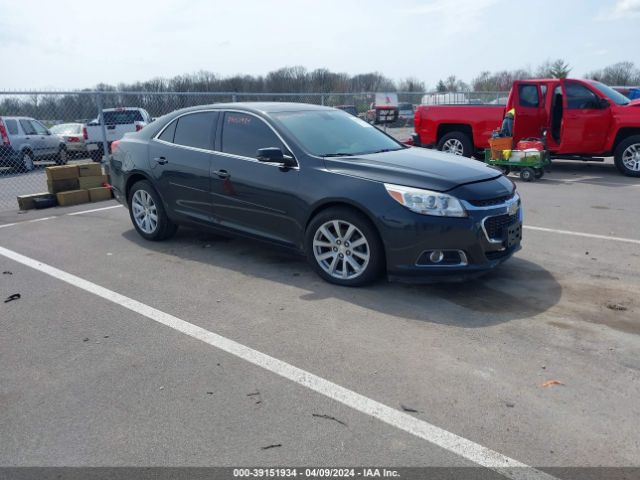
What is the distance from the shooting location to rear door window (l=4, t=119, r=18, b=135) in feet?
52.3

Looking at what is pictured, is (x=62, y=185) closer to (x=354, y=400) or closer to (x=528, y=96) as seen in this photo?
(x=354, y=400)

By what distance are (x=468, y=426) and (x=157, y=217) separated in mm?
4875

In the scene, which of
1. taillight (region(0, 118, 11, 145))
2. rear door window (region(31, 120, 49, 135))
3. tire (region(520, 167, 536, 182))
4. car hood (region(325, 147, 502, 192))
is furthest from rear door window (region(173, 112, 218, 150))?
rear door window (region(31, 120, 49, 135))

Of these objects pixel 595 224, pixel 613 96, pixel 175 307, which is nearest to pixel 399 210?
pixel 175 307

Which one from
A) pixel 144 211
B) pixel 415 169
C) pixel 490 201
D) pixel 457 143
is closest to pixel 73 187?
pixel 144 211

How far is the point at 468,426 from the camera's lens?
9.84 ft

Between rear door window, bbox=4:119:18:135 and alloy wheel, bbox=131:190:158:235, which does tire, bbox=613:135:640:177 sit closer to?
alloy wheel, bbox=131:190:158:235

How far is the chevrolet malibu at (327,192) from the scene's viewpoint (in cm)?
471

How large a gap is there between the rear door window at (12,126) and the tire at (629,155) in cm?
1590

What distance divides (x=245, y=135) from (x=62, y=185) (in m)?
5.75

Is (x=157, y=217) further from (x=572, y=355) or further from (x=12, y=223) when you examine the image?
(x=572, y=355)

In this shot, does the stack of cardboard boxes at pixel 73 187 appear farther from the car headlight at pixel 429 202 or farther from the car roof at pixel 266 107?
the car headlight at pixel 429 202

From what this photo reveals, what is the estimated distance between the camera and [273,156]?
5230 millimetres

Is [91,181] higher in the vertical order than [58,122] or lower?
lower
